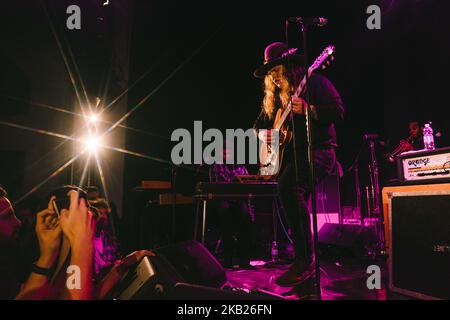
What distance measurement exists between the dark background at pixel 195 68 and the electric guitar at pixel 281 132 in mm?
1842

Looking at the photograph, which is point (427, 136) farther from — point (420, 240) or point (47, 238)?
point (47, 238)

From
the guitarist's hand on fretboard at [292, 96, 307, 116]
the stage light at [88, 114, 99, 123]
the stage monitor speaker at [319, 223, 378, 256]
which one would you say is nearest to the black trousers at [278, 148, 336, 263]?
the guitarist's hand on fretboard at [292, 96, 307, 116]

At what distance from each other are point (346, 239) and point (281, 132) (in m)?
1.97

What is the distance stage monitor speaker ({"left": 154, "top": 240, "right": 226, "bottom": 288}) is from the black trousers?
0.64 meters

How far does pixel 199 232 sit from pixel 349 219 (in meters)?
3.22

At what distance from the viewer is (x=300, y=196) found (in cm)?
242

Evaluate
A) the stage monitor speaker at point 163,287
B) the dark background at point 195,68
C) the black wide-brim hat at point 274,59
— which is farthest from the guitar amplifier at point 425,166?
the dark background at point 195,68

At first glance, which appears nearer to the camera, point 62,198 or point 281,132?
point 62,198

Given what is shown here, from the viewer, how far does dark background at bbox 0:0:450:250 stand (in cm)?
457

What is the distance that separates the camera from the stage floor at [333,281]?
2176 mm

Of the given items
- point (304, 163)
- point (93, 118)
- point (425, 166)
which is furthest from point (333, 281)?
point (93, 118)

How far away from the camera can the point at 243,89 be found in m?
6.03

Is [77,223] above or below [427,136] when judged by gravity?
below

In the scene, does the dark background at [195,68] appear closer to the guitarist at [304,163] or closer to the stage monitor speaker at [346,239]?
the stage monitor speaker at [346,239]
